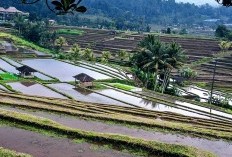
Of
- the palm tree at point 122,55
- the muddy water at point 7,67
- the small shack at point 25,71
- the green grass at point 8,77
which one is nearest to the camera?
the green grass at point 8,77

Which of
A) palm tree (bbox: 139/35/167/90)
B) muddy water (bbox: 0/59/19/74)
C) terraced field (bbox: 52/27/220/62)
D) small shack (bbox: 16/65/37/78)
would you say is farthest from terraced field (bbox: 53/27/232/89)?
muddy water (bbox: 0/59/19/74)

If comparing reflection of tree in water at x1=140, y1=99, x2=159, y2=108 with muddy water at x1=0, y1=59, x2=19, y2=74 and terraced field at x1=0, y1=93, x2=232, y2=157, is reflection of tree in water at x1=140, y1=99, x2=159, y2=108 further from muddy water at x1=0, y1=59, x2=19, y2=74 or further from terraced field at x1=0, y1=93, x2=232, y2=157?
muddy water at x1=0, y1=59, x2=19, y2=74

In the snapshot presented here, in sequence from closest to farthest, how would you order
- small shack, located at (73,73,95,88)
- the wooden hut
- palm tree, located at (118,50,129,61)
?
small shack, located at (73,73,95,88) → palm tree, located at (118,50,129,61) → the wooden hut

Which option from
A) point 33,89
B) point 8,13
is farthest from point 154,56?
point 8,13

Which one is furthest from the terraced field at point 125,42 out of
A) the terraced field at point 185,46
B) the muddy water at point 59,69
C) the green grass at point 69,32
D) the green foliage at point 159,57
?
the green foliage at point 159,57

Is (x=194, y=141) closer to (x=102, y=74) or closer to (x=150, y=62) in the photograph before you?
(x=150, y=62)

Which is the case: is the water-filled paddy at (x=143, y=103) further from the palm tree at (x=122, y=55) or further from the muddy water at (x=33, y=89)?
the palm tree at (x=122, y=55)
